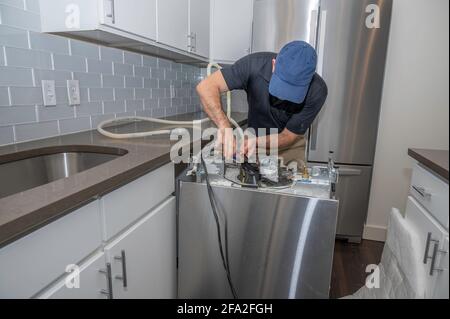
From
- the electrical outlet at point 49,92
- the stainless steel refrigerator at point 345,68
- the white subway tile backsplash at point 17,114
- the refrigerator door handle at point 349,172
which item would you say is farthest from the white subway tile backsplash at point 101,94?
the refrigerator door handle at point 349,172

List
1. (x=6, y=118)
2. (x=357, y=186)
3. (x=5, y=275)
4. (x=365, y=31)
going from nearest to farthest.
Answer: (x=5, y=275) < (x=6, y=118) < (x=365, y=31) < (x=357, y=186)

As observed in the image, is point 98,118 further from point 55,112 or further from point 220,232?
point 220,232

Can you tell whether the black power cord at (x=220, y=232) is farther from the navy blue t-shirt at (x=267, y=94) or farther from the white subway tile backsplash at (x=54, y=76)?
the white subway tile backsplash at (x=54, y=76)

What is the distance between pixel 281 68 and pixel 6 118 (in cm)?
95

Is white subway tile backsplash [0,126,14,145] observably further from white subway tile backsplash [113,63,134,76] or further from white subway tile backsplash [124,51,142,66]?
white subway tile backsplash [124,51,142,66]

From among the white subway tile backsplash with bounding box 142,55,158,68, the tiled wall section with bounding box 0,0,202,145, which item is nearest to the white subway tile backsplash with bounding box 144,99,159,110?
the tiled wall section with bounding box 0,0,202,145

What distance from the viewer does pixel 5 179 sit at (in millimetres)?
906

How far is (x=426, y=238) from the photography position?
0.30 m

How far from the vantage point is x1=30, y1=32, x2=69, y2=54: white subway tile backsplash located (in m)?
1.08

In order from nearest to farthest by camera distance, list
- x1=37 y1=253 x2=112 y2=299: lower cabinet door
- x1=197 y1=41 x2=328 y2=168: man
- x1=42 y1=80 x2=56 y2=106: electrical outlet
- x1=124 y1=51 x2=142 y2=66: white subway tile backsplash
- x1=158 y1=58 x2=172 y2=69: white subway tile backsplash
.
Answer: x1=37 y1=253 x2=112 y2=299: lower cabinet door
x1=42 y1=80 x2=56 y2=106: electrical outlet
x1=197 y1=41 x2=328 y2=168: man
x1=124 y1=51 x2=142 y2=66: white subway tile backsplash
x1=158 y1=58 x2=172 y2=69: white subway tile backsplash

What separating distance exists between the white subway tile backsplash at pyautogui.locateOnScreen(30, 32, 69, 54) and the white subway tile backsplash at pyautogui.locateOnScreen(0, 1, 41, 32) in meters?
0.03
